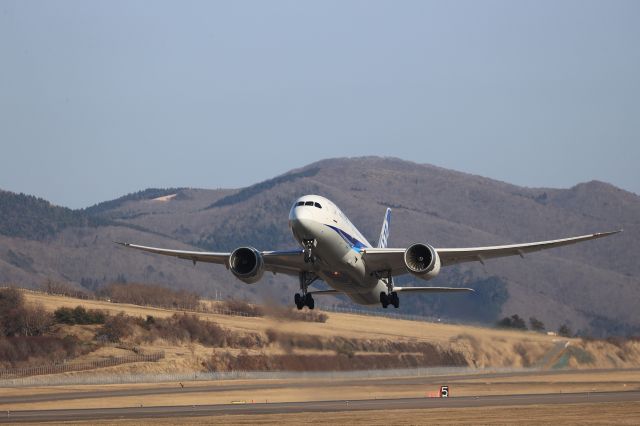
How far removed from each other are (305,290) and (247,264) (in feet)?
→ 11.2

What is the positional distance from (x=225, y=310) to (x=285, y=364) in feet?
137

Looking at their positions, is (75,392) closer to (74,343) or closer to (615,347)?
(74,343)

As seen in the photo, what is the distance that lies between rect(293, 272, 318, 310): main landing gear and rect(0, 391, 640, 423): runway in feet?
20.8

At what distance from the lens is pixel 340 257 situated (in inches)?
2073

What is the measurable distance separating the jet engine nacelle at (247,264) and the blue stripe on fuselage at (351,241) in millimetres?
4885

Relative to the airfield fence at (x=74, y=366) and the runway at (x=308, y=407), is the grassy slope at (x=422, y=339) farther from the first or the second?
the runway at (x=308, y=407)

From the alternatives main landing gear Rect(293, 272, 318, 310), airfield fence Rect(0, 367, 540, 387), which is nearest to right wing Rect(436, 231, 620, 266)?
main landing gear Rect(293, 272, 318, 310)

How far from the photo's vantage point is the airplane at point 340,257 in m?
51.2

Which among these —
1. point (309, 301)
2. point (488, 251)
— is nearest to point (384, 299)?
point (309, 301)

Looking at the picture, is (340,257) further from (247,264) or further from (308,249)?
(247,264)

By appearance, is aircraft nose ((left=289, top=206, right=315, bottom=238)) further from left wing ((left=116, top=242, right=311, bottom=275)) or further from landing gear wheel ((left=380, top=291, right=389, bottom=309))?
landing gear wheel ((left=380, top=291, right=389, bottom=309))

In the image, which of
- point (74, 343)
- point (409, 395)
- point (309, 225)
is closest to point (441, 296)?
point (409, 395)

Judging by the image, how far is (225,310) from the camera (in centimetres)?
11594

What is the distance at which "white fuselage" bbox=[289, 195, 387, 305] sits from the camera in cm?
5062
